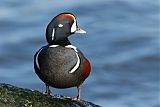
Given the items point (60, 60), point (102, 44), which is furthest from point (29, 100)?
point (102, 44)

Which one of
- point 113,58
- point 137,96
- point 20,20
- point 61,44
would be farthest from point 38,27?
point 61,44

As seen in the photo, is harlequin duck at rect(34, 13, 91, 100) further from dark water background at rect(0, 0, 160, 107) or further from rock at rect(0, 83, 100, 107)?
dark water background at rect(0, 0, 160, 107)

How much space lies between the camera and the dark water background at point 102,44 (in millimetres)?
11734

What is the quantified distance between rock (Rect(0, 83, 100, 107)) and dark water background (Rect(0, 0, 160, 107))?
5006 mm

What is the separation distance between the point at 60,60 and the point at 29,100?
0.44 m

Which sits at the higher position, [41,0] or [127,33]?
[41,0]

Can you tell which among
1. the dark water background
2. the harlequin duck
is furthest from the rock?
the dark water background

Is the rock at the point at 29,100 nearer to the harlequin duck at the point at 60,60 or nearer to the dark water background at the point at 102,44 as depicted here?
the harlequin duck at the point at 60,60

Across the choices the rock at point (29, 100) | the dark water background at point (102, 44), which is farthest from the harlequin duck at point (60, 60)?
the dark water background at point (102, 44)

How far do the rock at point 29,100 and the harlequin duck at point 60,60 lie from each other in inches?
5.1

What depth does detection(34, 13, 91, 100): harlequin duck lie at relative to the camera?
5.84m

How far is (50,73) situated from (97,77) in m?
6.47

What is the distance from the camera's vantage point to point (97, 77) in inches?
Result: 484

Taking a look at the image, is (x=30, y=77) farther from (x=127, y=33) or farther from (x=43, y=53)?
(x=43, y=53)
